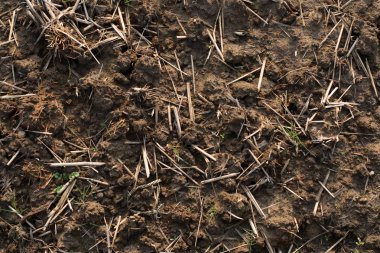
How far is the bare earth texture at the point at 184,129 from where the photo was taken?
115 inches

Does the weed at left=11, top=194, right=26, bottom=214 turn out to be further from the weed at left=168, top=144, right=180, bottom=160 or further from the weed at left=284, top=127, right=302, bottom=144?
the weed at left=284, top=127, right=302, bottom=144

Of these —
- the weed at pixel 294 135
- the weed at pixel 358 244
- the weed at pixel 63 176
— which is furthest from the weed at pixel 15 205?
the weed at pixel 358 244

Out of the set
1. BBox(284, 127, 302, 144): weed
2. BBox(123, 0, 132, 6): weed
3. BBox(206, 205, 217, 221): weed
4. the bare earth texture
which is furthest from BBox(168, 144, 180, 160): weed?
BBox(123, 0, 132, 6): weed

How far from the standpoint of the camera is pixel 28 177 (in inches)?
116

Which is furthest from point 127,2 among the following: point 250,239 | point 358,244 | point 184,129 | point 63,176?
point 358,244

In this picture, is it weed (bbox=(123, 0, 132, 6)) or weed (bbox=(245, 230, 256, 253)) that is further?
weed (bbox=(123, 0, 132, 6))

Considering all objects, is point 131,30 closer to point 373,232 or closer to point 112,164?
point 112,164

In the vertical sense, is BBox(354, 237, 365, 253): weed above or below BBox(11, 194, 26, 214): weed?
below

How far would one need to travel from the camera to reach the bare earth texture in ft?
9.62

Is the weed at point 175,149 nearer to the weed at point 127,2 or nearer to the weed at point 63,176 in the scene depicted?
the weed at point 63,176

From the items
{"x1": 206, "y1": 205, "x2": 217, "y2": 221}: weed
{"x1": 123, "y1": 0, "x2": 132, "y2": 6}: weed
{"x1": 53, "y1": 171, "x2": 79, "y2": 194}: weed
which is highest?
{"x1": 123, "y1": 0, "x2": 132, "y2": 6}: weed

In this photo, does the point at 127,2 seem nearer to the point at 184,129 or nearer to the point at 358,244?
the point at 184,129

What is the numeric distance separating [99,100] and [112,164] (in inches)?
15.1

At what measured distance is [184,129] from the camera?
9.92ft
